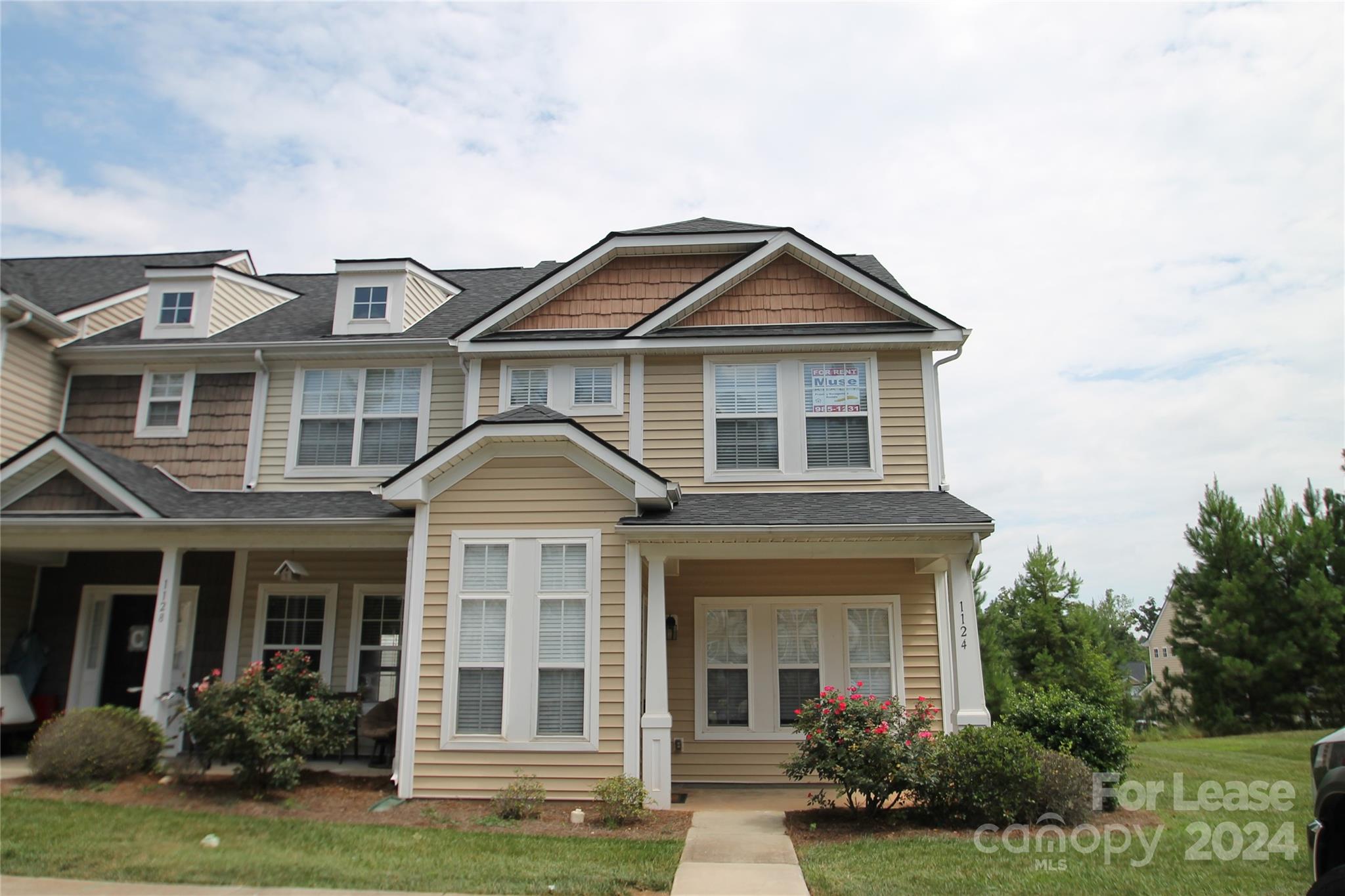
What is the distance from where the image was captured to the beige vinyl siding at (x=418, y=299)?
14.1 meters

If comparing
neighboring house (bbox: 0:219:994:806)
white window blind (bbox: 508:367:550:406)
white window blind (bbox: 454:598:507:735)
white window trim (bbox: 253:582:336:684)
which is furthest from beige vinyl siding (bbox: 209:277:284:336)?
white window blind (bbox: 454:598:507:735)

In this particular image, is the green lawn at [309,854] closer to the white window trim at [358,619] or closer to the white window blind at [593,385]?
the white window trim at [358,619]

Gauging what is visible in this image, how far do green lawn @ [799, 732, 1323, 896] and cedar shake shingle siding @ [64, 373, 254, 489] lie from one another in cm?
1041

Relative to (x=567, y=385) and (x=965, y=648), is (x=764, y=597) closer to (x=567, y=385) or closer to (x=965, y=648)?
(x=965, y=648)

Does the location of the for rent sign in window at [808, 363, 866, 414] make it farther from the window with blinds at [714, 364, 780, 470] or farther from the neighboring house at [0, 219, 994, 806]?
the window with blinds at [714, 364, 780, 470]

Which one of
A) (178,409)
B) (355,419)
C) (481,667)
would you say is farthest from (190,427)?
(481,667)

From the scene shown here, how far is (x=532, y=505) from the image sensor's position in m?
10.5

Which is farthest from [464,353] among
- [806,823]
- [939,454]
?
[806,823]

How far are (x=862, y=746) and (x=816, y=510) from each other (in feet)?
10.2

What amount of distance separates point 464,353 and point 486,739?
5544 mm

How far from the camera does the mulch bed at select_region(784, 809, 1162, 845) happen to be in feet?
26.7

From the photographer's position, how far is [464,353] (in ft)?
41.4

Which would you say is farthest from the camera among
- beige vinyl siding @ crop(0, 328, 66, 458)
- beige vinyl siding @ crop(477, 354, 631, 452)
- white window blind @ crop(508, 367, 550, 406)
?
beige vinyl siding @ crop(0, 328, 66, 458)


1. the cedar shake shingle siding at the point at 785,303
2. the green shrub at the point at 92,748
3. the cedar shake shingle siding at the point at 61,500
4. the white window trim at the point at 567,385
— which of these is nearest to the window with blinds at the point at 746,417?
the cedar shake shingle siding at the point at 785,303
